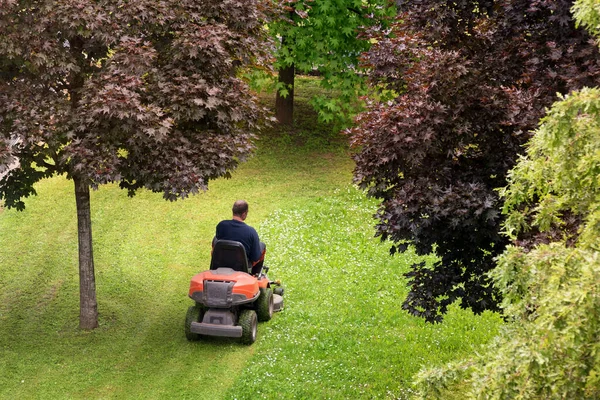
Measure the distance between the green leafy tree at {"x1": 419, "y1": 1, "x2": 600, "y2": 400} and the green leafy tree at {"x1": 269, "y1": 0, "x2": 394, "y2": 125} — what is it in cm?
1464

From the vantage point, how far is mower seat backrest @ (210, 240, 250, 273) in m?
11.6

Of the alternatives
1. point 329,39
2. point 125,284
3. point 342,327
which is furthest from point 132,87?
point 329,39

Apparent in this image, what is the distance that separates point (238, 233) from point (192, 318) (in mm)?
1474

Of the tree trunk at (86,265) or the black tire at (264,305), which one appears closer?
the tree trunk at (86,265)

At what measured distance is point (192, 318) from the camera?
11891 mm

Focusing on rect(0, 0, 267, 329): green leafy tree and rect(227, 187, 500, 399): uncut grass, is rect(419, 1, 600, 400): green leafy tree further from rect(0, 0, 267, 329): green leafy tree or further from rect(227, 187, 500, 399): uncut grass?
rect(0, 0, 267, 329): green leafy tree

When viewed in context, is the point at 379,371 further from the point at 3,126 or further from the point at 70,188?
the point at 70,188

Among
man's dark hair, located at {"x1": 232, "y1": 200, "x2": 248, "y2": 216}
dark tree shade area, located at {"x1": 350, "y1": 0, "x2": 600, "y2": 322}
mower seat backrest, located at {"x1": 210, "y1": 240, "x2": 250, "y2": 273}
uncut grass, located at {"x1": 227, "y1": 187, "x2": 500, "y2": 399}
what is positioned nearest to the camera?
dark tree shade area, located at {"x1": 350, "y1": 0, "x2": 600, "y2": 322}

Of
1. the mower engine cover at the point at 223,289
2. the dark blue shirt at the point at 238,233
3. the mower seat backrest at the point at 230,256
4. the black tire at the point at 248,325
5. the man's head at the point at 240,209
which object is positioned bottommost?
the black tire at the point at 248,325

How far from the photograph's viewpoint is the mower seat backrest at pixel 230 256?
11.6m

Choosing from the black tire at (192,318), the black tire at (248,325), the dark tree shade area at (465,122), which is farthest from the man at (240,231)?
the dark tree shade area at (465,122)

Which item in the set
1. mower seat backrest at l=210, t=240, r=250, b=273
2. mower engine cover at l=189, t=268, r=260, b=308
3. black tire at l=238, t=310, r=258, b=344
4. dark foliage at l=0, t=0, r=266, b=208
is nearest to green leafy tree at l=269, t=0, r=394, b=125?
dark foliage at l=0, t=0, r=266, b=208

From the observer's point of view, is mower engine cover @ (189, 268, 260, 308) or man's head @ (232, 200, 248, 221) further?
man's head @ (232, 200, 248, 221)

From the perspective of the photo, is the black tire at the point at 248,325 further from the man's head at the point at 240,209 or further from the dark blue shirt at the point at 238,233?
the man's head at the point at 240,209
